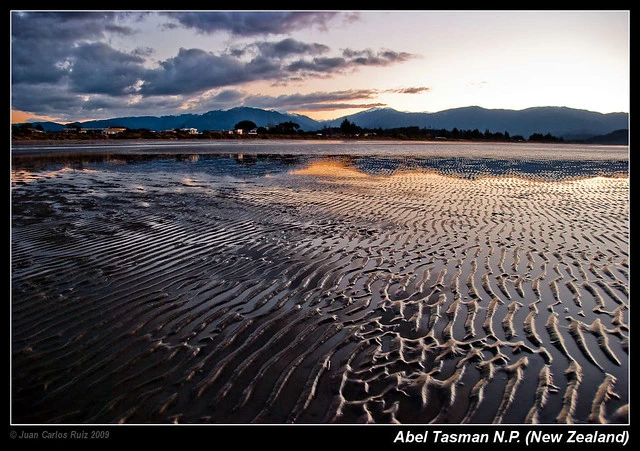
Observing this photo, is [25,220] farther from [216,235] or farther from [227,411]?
[227,411]

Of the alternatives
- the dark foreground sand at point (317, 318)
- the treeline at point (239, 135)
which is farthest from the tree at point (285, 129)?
the dark foreground sand at point (317, 318)

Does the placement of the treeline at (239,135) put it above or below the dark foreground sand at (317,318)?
above

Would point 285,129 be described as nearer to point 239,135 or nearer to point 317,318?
point 239,135

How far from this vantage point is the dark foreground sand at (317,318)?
4.36 metres

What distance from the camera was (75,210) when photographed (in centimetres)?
1402

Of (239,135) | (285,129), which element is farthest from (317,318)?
(285,129)

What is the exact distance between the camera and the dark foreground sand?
14.3 ft

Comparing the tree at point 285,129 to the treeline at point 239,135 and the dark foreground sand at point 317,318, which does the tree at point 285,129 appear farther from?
the dark foreground sand at point 317,318

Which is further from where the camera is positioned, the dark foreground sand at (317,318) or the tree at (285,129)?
the tree at (285,129)

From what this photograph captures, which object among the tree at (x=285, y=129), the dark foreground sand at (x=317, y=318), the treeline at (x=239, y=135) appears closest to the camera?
the dark foreground sand at (x=317, y=318)

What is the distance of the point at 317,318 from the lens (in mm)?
6336

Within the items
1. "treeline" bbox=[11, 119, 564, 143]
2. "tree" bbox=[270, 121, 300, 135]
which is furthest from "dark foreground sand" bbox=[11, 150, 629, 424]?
"tree" bbox=[270, 121, 300, 135]

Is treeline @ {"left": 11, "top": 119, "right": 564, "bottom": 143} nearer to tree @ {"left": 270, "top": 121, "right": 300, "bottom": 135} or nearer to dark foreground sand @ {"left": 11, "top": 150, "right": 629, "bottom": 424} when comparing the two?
tree @ {"left": 270, "top": 121, "right": 300, "bottom": 135}

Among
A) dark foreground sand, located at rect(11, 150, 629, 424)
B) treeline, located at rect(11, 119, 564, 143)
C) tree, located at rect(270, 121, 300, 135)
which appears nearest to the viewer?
dark foreground sand, located at rect(11, 150, 629, 424)
